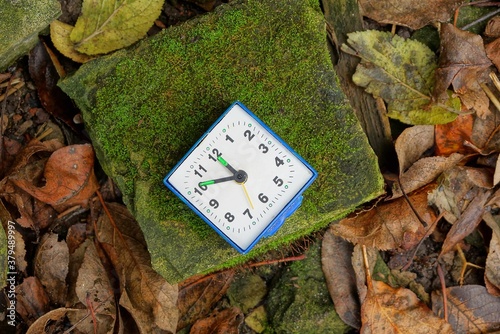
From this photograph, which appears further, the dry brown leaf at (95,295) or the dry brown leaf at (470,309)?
the dry brown leaf at (470,309)

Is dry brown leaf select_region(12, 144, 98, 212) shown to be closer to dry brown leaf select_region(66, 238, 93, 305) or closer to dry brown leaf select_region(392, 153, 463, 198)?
dry brown leaf select_region(66, 238, 93, 305)

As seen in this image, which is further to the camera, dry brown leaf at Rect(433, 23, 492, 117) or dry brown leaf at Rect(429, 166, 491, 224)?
dry brown leaf at Rect(429, 166, 491, 224)

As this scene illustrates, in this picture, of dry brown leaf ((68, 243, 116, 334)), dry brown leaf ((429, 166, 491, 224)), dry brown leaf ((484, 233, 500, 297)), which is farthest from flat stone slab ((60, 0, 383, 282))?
dry brown leaf ((484, 233, 500, 297))

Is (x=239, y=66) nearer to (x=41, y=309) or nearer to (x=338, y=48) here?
(x=338, y=48)

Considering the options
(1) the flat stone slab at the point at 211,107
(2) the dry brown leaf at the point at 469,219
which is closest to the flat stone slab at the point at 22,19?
(1) the flat stone slab at the point at 211,107

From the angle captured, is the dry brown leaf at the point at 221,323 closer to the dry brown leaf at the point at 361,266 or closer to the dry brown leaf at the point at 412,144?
the dry brown leaf at the point at 361,266

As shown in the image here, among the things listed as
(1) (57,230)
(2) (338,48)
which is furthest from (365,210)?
(1) (57,230)
